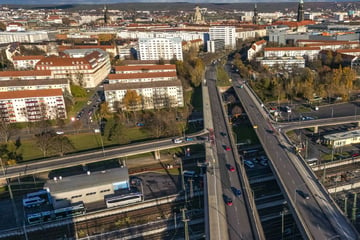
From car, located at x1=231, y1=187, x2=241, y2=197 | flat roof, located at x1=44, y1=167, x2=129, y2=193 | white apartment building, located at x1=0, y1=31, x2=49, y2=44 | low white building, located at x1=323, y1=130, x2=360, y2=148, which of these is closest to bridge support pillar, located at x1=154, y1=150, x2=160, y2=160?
flat roof, located at x1=44, y1=167, x2=129, y2=193

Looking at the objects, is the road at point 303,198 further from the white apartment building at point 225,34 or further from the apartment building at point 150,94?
the white apartment building at point 225,34

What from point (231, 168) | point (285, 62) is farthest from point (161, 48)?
point (231, 168)

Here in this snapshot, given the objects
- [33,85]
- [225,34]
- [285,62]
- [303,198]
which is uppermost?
[225,34]

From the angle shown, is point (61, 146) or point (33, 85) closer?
point (61, 146)

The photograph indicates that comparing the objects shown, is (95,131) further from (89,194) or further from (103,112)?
(89,194)

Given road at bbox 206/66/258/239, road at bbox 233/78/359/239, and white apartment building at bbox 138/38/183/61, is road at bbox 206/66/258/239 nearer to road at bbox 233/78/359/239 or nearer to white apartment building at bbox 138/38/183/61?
road at bbox 233/78/359/239

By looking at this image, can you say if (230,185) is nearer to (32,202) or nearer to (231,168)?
(231,168)
